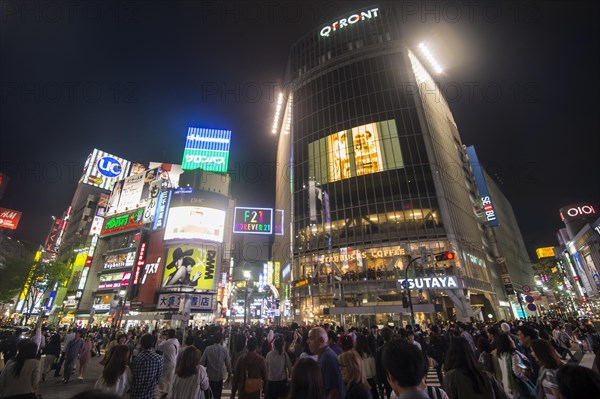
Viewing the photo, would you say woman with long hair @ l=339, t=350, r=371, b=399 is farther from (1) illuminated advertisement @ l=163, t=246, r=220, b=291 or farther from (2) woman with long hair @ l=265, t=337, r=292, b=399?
(1) illuminated advertisement @ l=163, t=246, r=220, b=291

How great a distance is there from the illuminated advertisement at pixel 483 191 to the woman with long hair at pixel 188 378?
6239cm

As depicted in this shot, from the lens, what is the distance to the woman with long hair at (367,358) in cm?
737

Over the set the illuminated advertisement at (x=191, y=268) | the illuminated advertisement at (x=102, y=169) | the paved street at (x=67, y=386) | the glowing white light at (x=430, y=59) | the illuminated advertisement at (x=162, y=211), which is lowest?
the paved street at (x=67, y=386)

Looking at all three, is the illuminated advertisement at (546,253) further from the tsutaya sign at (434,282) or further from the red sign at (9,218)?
the red sign at (9,218)

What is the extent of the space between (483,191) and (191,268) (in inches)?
2279

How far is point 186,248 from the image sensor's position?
1474 inches

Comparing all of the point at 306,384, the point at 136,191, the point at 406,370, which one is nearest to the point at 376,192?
the point at 306,384

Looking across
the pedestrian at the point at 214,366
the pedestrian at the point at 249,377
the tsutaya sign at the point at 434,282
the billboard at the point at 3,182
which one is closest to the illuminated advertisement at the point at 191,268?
the tsutaya sign at the point at 434,282

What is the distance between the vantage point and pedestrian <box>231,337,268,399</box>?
17.6 ft

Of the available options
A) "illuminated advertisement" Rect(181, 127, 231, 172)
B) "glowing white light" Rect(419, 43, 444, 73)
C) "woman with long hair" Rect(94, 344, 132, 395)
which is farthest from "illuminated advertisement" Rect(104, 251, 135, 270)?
"glowing white light" Rect(419, 43, 444, 73)

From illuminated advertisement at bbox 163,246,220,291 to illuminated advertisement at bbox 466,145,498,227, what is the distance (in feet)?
172

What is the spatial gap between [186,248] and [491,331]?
35197 millimetres

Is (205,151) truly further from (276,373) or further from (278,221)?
(276,373)

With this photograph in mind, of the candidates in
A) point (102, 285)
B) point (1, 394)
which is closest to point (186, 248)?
point (102, 285)
